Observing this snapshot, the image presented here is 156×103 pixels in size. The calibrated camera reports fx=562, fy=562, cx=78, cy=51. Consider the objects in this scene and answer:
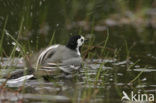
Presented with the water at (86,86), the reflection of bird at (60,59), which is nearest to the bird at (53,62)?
the reflection of bird at (60,59)

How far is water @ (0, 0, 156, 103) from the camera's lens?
8.05 meters

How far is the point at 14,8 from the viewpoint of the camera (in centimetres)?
1218

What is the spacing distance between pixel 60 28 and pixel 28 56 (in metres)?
2.68

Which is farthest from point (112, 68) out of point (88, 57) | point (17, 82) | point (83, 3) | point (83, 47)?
point (83, 3)

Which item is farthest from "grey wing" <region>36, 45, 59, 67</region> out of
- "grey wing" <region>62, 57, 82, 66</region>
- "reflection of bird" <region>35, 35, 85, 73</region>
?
"grey wing" <region>62, 57, 82, 66</region>

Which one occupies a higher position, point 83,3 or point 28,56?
point 83,3

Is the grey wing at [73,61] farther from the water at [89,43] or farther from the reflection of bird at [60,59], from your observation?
the water at [89,43]

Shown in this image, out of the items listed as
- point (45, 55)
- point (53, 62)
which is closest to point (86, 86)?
point (53, 62)

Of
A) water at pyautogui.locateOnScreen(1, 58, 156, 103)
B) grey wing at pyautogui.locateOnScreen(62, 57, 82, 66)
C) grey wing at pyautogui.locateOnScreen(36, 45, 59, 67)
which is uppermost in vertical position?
grey wing at pyautogui.locateOnScreen(36, 45, 59, 67)

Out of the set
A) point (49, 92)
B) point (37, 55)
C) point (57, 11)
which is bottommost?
point (49, 92)

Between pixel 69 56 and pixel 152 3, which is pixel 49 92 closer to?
pixel 69 56

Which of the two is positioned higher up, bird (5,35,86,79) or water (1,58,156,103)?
bird (5,35,86,79)

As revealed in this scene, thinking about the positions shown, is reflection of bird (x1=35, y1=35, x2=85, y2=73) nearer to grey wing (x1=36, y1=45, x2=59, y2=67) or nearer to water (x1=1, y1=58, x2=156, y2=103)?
grey wing (x1=36, y1=45, x2=59, y2=67)

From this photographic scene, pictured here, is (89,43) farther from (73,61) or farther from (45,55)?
(45,55)
